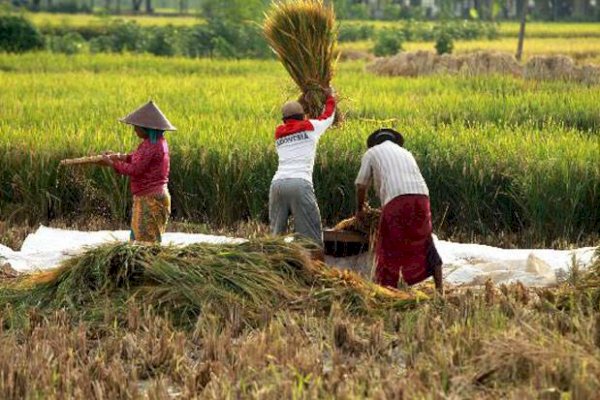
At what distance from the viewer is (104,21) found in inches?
1598

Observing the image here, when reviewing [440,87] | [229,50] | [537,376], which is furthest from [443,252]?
[229,50]

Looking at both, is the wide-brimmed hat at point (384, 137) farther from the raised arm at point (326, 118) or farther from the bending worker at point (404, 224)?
the raised arm at point (326, 118)

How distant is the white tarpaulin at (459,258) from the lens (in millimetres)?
6473

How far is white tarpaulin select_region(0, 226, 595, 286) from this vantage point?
21.2ft

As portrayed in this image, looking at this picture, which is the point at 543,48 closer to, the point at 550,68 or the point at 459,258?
the point at 550,68

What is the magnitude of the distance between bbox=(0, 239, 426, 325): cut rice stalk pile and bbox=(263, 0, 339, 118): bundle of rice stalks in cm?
188

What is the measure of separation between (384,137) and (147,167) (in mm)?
1227

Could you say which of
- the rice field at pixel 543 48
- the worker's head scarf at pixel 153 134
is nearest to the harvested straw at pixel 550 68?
the rice field at pixel 543 48

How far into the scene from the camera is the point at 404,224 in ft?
20.4

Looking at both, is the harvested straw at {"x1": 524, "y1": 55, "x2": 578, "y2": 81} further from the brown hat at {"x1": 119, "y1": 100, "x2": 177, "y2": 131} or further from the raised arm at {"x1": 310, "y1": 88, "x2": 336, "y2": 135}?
the brown hat at {"x1": 119, "y1": 100, "x2": 177, "y2": 131}

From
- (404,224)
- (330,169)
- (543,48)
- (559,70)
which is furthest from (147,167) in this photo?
(543,48)

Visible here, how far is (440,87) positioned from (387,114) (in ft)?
11.9

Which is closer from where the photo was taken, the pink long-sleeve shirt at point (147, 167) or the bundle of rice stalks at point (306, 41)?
the pink long-sleeve shirt at point (147, 167)

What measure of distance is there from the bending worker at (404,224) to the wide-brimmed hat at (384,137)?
0.12m
